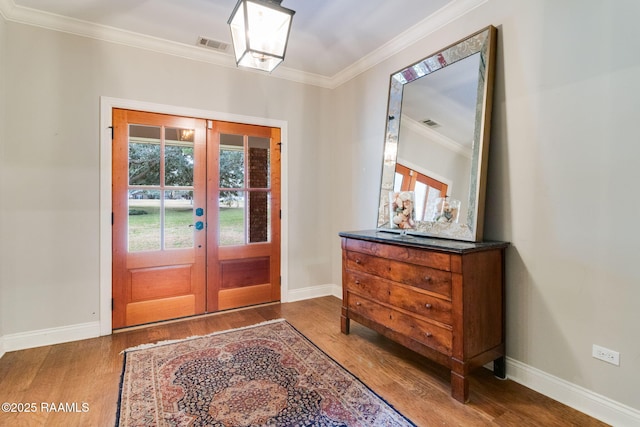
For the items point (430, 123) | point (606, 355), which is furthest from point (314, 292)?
point (606, 355)

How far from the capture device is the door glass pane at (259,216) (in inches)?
145

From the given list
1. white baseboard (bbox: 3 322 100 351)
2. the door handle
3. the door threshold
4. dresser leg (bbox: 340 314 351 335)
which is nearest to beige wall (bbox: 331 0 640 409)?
dresser leg (bbox: 340 314 351 335)

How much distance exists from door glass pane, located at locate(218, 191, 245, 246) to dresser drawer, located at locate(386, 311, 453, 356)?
6.52ft

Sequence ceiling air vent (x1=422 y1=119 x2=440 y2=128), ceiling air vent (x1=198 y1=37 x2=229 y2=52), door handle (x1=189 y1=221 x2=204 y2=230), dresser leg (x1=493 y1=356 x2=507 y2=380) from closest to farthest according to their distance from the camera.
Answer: dresser leg (x1=493 y1=356 x2=507 y2=380)
ceiling air vent (x1=422 y1=119 x2=440 y2=128)
ceiling air vent (x1=198 y1=37 x2=229 y2=52)
door handle (x1=189 y1=221 x2=204 y2=230)

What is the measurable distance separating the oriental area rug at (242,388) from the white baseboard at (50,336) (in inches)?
23.7

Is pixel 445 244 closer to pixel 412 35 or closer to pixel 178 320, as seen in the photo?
pixel 412 35

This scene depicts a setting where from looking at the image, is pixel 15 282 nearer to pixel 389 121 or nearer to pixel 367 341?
pixel 367 341

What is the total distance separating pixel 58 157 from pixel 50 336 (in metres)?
1.58

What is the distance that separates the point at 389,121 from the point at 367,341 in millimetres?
2136

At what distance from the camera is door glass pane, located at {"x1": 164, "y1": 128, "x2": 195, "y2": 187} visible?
126 inches

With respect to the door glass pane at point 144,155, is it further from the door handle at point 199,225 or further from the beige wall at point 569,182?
the beige wall at point 569,182

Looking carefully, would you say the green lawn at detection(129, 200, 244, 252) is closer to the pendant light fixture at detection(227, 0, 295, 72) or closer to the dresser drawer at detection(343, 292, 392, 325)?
the dresser drawer at detection(343, 292, 392, 325)

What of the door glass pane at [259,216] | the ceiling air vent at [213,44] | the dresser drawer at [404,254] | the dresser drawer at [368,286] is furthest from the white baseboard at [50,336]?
the ceiling air vent at [213,44]

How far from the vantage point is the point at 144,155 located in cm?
311
